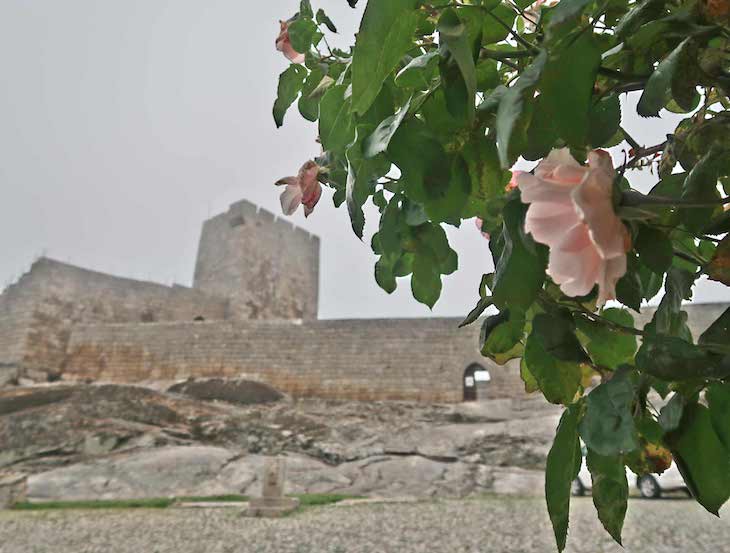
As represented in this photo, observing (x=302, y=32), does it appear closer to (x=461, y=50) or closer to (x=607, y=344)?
(x=461, y=50)

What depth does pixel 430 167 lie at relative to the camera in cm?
60

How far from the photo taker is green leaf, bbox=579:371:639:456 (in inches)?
19.3

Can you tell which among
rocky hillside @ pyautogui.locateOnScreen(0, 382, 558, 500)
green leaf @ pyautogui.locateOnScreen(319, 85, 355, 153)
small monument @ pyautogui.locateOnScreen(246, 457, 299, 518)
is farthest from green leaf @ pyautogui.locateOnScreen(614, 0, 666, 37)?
rocky hillside @ pyautogui.locateOnScreen(0, 382, 558, 500)

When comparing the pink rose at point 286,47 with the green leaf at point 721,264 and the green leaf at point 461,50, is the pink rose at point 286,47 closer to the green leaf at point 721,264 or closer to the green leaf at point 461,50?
the green leaf at point 461,50

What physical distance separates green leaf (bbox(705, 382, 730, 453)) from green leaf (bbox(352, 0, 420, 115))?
495 millimetres

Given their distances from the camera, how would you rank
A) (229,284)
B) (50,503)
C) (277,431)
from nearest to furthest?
(50,503) < (277,431) < (229,284)

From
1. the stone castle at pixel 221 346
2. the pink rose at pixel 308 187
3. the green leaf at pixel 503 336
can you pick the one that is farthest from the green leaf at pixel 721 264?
the stone castle at pixel 221 346

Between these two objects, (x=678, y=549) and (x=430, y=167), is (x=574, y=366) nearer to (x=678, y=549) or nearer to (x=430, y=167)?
(x=430, y=167)

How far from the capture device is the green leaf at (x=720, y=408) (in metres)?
0.56

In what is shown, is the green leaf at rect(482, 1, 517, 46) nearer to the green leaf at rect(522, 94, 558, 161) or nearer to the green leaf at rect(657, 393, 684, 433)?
the green leaf at rect(522, 94, 558, 161)

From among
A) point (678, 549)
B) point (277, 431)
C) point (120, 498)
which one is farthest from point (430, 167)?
point (277, 431)

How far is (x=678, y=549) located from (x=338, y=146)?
14.1 ft

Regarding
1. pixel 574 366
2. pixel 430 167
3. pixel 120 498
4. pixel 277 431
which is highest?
pixel 430 167

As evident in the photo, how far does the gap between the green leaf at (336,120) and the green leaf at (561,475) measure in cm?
46
